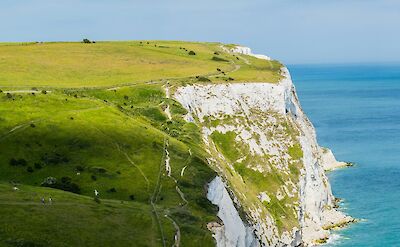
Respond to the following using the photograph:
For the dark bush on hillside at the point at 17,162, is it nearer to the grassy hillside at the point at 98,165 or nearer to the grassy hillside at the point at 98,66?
the grassy hillside at the point at 98,165

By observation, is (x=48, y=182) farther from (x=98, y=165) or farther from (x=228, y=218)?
(x=228, y=218)

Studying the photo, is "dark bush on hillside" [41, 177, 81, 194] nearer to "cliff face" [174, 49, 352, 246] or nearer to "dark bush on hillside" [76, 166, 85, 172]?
"dark bush on hillside" [76, 166, 85, 172]

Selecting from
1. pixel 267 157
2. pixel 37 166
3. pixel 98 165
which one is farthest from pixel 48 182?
pixel 267 157

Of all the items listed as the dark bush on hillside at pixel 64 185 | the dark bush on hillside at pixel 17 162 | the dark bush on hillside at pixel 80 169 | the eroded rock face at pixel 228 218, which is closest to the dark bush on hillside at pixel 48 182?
the dark bush on hillside at pixel 64 185

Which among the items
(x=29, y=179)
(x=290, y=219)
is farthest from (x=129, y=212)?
(x=290, y=219)

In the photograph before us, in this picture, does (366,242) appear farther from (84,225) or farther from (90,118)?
(84,225)

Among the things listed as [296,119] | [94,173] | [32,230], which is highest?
[296,119]
